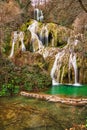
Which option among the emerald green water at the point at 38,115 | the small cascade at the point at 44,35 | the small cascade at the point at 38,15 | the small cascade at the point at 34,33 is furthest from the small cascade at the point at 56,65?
the small cascade at the point at 38,15

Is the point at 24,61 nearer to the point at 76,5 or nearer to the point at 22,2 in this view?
the point at 76,5

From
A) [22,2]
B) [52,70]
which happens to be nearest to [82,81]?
[52,70]

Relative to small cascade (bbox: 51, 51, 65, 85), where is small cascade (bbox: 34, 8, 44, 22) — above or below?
above

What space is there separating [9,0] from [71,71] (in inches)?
479

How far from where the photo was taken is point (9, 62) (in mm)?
20094

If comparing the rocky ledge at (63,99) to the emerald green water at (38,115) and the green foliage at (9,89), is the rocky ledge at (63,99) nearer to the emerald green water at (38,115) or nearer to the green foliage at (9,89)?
the emerald green water at (38,115)

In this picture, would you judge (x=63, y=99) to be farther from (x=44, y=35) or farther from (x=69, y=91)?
(x=44, y=35)

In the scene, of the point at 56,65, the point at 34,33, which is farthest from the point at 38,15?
the point at 56,65

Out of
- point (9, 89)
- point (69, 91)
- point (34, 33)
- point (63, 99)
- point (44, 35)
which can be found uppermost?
point (34, 33)

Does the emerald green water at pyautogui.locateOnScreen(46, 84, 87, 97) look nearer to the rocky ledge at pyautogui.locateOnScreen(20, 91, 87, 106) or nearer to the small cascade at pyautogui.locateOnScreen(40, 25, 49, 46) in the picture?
the rocky ledge at pyautogui.locateOnScreen(20, 91, 87, 106)

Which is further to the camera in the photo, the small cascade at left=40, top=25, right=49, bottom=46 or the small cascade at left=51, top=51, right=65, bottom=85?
the small cascade at left=40, top=25, right=49, bottom=46

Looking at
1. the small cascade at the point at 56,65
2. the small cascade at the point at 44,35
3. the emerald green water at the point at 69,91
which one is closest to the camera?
the emerald green water at the point at 69,91

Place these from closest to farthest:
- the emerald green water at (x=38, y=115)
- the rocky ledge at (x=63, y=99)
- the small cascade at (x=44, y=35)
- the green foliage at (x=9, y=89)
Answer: the emerald green water at (x=38, y=115), the rocky ledge at (x=63, y=99), the green foliage at (x=9, y=89), the small cascade at (x=44, y=35)

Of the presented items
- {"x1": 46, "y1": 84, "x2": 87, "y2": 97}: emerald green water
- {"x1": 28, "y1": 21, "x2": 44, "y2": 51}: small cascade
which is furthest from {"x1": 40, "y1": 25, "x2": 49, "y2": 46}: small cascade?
{"x1": 46, "y1": 84, "x2": 87, "y2": 97}: emerald green water
